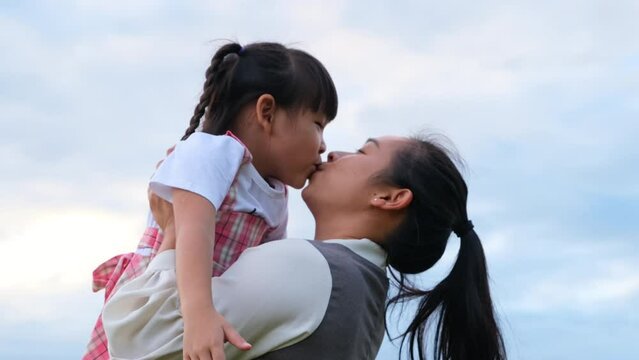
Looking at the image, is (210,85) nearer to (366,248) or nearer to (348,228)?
(348,228)

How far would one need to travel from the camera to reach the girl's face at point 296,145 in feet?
12.1

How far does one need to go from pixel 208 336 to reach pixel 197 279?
0.19m

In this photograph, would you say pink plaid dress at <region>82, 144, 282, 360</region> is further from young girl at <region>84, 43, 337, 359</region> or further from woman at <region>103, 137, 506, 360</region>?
woman at <region>103, 137, 506, 360</region>

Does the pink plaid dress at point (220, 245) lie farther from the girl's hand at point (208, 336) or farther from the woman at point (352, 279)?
the girl's hand at point (208, 336)

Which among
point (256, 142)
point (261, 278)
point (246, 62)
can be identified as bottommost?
point (261, 278)

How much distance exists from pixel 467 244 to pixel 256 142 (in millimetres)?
917

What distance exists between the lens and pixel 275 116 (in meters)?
3.71

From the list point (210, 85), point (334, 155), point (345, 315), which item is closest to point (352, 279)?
point (345, 315)

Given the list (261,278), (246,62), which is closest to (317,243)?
(261,278)

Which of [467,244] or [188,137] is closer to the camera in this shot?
[188,137]

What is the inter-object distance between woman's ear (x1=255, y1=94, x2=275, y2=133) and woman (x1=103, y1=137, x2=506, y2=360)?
0.85 feet

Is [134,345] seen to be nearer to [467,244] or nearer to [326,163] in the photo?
[326,163]

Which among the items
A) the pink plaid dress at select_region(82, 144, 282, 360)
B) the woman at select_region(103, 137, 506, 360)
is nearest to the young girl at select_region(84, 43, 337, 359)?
the pink plaid dress at select_region(82, 144, 282, 360)

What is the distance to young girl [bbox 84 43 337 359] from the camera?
131 inches
